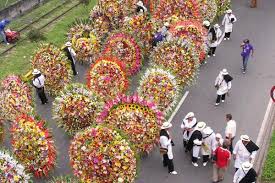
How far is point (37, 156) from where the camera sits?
12.5m

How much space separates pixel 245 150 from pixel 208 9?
9.65 m

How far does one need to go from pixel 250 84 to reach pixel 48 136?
340 inches

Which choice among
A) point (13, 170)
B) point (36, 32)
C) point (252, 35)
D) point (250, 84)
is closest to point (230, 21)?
point (252, 35)

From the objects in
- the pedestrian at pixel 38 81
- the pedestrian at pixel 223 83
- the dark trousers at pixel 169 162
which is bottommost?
the dark trousers at pixel 169 162

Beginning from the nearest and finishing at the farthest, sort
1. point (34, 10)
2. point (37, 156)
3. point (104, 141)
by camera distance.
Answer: point (104, 141) → point (37, 156) → point (34, 10)

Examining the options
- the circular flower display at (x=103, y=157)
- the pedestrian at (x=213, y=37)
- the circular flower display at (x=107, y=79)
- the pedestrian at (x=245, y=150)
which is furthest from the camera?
the pedestrian at (x=213, y=37)

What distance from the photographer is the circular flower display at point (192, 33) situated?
56.0 ft

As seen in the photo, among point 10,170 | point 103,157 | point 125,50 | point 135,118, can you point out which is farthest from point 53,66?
point 103,157

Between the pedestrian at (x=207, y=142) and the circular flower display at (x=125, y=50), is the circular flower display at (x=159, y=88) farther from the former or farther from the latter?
the circular flower display at (x=125, y=50)

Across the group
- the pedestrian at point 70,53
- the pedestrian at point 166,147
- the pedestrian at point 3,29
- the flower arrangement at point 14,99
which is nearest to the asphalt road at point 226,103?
the pedestrian at point 166,147

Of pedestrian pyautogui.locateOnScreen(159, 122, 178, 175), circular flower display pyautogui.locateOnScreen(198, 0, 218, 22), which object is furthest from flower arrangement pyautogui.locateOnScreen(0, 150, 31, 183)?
circular flower display pyautogui.locateOnScreen(198, 0, 218, 22)

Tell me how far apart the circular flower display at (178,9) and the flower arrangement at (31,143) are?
854 centimetres

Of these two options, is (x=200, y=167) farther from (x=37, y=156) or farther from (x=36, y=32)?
(x=36, y=32)

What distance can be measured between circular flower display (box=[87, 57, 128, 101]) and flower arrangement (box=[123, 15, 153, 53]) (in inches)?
130
